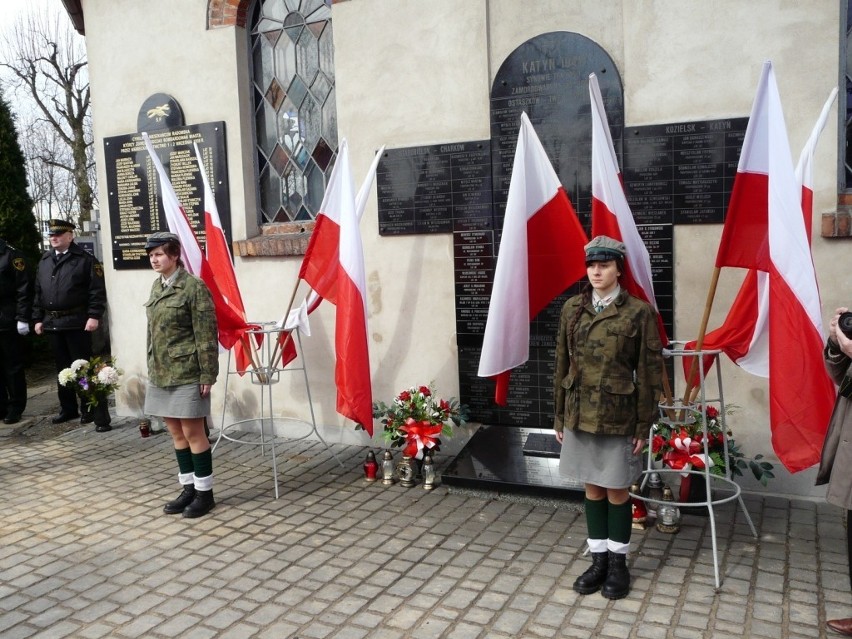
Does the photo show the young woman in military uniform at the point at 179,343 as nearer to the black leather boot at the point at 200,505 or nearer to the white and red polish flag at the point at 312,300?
the black leather boot at the point at 200,505

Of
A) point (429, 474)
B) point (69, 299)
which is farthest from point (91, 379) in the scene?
point (429, 474)

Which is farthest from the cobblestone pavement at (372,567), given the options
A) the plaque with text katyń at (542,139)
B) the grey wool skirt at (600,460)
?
the plaque with text katyń at (542,139)

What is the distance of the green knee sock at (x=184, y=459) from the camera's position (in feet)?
16.6

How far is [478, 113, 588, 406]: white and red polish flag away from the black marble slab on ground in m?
0.95

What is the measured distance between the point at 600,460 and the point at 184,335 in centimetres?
279

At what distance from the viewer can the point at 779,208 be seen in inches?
143

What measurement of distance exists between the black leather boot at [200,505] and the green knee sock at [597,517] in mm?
2671

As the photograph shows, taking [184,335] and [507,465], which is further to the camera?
[507,465]

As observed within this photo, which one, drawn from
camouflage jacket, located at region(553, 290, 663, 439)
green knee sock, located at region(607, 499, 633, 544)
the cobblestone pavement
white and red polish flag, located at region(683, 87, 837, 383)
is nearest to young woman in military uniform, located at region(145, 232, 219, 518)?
the cobblestone pavement

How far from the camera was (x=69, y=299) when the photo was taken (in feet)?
24.1

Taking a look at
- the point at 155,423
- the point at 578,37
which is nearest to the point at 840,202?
the point at 578,37

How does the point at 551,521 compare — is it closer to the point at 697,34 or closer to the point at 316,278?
the point at 316,278

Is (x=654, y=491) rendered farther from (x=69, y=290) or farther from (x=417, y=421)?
(x=69, y=290)

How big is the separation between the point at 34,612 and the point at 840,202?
5.35 m
